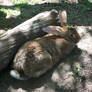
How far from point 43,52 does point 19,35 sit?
2.32ft

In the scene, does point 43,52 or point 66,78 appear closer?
point 66,78

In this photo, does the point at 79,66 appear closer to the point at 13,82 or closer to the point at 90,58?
the point at 90,58

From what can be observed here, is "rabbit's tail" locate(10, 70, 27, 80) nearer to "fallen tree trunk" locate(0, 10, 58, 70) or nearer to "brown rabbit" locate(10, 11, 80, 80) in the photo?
"brown rabbit" locate(10, 11, 80, 80)

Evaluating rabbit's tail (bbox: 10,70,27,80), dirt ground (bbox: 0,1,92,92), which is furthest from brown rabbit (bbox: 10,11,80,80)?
dirt ground (bbox: 0,1,92,92)

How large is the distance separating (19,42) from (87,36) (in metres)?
1.81

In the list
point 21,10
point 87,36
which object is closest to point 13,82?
point 87,36

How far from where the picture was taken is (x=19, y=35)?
4852 mm

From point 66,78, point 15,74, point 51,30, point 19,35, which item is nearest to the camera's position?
point 15,74

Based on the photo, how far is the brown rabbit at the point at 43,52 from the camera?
4.34 meters

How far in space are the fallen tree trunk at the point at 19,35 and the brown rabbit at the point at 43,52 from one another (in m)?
0.19

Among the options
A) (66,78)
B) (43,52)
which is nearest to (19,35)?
(43,52)

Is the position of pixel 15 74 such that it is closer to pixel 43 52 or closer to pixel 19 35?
pixel 43 52

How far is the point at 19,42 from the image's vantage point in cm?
480

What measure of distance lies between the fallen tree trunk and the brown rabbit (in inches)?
7.5
